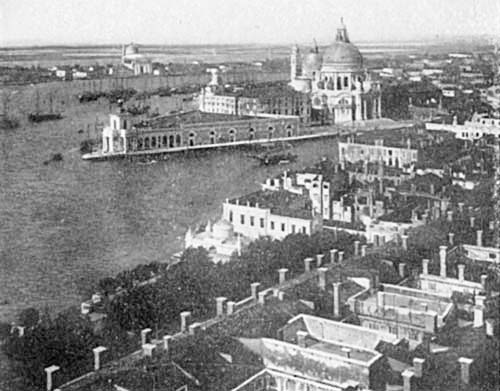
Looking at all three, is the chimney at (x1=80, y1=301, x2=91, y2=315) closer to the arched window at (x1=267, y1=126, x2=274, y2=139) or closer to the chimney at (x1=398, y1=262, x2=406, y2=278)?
the chimney at (x1=398, y1=262, x2=406, y2=278)

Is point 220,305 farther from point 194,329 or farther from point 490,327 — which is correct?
point 490,327

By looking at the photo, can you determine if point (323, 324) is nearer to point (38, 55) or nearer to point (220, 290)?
point (220, 290)

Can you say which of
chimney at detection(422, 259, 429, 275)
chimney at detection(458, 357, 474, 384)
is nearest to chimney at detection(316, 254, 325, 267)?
chimney at detection(422, 259, 429, 275)

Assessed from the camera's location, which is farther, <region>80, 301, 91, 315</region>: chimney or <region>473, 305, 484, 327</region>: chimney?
<region>80, 301, 91, 315</region>: chimney

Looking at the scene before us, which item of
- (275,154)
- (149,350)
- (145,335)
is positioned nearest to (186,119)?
(275,154)

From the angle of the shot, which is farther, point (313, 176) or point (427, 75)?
point (427, 75)

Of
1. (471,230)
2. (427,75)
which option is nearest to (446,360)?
(471,230)
